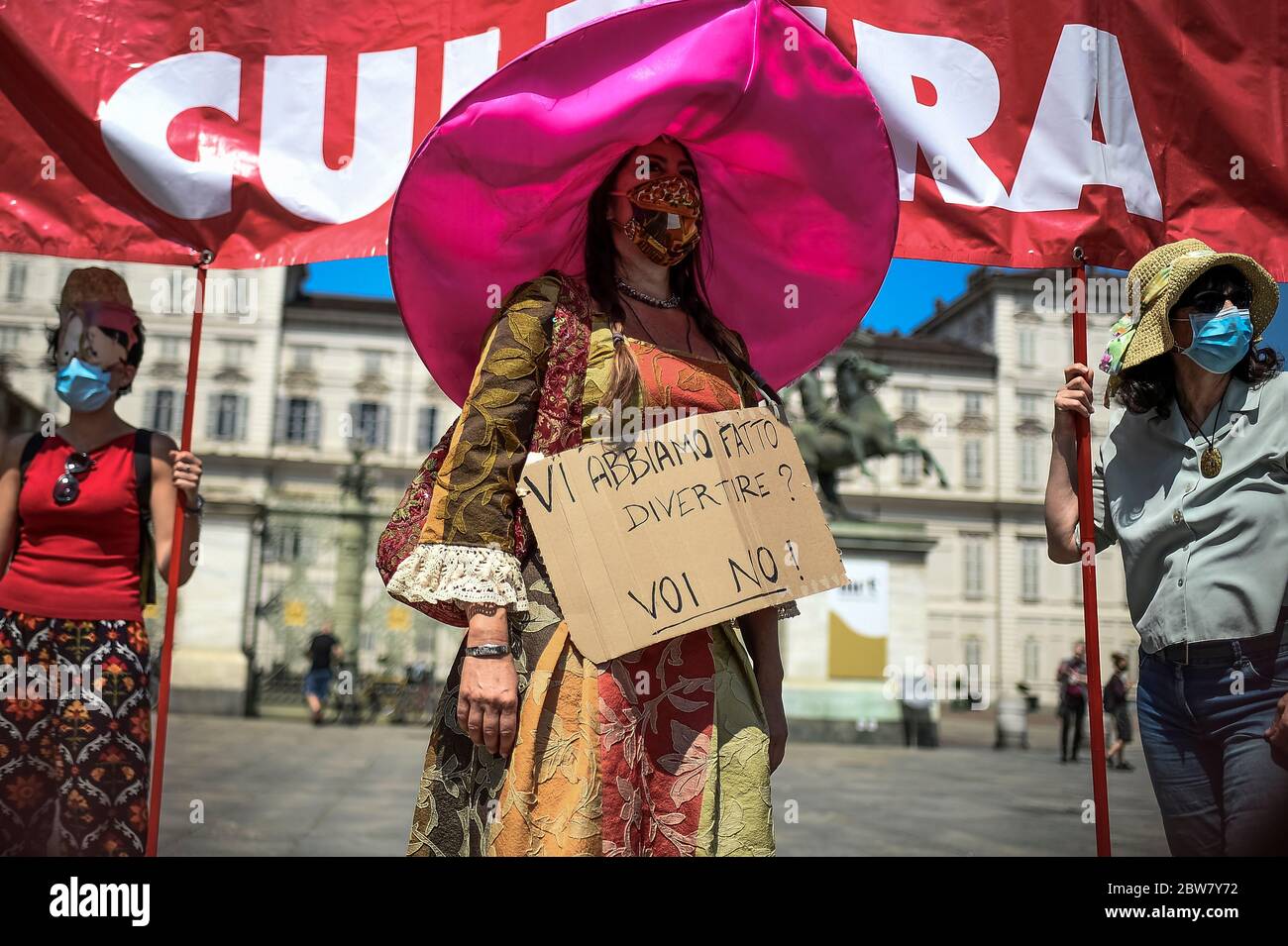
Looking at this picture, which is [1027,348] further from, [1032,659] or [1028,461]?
[1032,659]

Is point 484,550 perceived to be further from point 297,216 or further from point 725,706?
point 297,216

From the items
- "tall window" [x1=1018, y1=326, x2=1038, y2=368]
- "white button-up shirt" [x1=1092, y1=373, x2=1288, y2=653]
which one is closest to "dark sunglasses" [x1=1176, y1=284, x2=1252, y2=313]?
"white button-up shirt" [x1=1092, y1=373, x2=1288, y2=653]

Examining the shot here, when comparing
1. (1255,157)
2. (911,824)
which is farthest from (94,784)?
(911,824)

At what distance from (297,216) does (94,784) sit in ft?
5.73

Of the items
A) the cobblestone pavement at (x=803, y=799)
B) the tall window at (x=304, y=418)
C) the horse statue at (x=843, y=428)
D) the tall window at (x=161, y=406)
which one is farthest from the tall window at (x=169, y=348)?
the horse statue at (x=843, y=428)

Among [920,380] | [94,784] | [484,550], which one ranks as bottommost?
[94,784]

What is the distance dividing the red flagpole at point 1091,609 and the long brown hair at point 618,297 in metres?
0.84

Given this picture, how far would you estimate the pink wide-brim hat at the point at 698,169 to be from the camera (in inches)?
92.7

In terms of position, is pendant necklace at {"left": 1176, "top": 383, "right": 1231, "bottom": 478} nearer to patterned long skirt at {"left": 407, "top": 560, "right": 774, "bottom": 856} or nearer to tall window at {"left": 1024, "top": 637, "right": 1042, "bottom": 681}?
patterned long skirt at {"left": 407, "top": 560, "right": 774, "bottom": 856}

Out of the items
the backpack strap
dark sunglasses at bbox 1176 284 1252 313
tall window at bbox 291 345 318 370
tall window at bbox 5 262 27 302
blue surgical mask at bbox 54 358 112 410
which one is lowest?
the backpack strap

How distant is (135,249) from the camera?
135 inches

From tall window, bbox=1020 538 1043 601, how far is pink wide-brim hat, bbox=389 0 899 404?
54.7 metres

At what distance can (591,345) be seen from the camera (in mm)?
2375

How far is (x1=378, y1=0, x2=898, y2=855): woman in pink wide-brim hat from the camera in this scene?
85.4 inches
